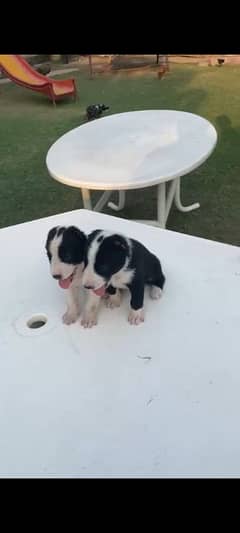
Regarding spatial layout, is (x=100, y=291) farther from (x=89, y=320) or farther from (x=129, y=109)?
(x=129, y=109)

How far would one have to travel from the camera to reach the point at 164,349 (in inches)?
39.8

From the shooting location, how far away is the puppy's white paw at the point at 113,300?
116 cm

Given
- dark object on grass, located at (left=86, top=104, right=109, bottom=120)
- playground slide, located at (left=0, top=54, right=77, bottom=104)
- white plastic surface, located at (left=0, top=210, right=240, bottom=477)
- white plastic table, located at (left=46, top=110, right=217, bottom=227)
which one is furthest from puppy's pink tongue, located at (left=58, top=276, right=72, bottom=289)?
playground slide, located at (left=0, top=54, right=77, bottom=104)

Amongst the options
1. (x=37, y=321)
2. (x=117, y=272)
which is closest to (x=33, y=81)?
(x=37, y=321)

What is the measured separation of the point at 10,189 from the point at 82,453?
263cm

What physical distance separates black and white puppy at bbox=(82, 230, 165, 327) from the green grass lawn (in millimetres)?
1340

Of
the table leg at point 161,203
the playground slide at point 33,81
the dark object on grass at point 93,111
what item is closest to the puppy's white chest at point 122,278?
the table leg at point 161,203

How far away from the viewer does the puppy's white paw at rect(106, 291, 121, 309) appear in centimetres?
Answer: 116

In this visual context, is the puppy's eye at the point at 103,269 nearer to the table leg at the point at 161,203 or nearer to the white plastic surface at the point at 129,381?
the white plastic surface at the point at 129,381

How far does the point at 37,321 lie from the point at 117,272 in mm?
295

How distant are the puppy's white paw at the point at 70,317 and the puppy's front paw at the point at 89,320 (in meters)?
0.03

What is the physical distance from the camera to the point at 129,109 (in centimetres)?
475
